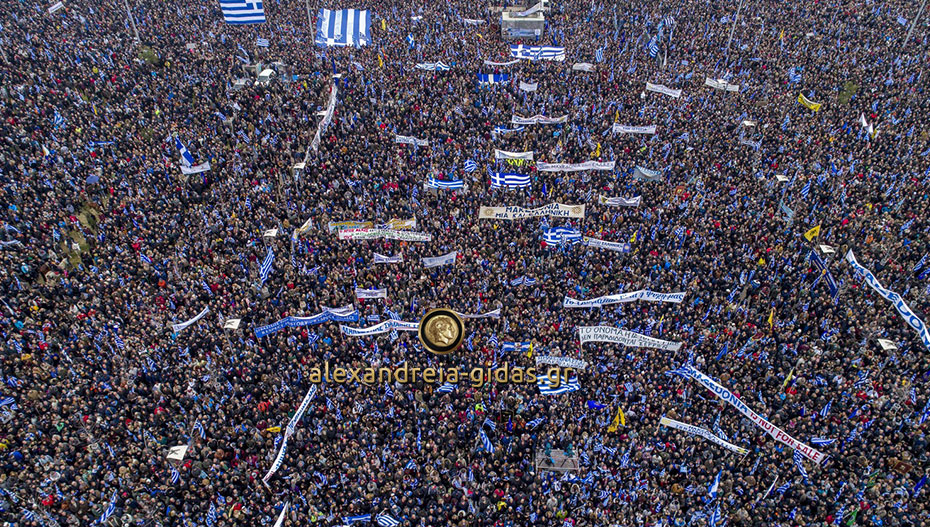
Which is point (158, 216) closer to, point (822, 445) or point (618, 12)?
point (822, 445)

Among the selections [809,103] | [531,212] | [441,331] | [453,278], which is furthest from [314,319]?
[809,103]

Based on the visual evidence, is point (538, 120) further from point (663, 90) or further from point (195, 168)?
point (195, 168)

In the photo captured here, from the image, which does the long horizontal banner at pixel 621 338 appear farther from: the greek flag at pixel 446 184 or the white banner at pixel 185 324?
the white banner at pixel 185 324

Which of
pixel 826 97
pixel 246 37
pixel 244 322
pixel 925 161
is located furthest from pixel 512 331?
pixel 246 37

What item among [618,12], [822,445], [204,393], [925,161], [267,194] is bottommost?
[204,393]

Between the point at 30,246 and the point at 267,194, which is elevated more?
the point at 267,194

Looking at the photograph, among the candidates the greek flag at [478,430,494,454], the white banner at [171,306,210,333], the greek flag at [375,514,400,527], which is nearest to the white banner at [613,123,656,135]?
the greek flag at [478,430,494,454]
